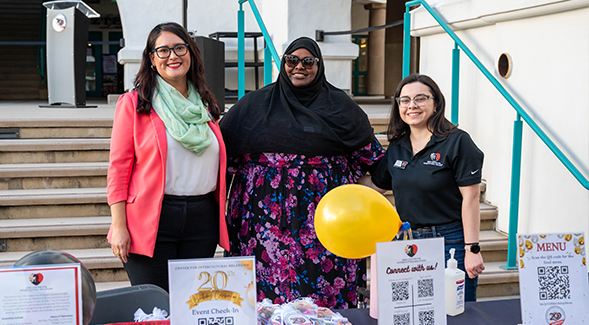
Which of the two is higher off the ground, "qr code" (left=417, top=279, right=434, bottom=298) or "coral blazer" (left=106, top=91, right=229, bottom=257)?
"coral blazer" (left=106, top=91, right=229, bottom=257)

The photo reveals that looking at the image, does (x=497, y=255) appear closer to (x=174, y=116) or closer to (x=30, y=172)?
(x=174, y=116)

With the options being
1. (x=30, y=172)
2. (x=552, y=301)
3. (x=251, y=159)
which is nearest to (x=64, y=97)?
(x=30, y=172)

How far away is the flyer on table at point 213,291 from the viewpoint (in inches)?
41.9

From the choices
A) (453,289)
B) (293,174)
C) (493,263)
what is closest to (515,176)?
(493,263)

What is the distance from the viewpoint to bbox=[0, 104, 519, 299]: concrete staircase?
321cm

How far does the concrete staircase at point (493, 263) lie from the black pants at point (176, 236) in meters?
1.68

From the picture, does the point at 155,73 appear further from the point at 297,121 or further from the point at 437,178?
the point at 437,178

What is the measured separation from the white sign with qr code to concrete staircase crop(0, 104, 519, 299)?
2.05 m

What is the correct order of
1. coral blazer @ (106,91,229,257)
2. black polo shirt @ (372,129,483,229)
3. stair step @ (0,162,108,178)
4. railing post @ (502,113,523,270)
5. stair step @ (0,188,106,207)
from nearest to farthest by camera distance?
coral blazer @ (106,91,229,257) → black polo shirt @ (372,129,483,229) → railing post @ (502,113,523,270) → stair step @ (0,188,106,207) → stair step @ (0,162,108,178)

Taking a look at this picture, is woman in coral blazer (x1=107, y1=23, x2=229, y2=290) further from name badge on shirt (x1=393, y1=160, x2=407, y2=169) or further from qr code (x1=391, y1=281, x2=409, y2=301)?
qr code (x1=391, y1=281, x2=409, y2=301)

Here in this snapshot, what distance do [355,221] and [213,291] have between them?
36 cm

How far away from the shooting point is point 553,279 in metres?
1.22

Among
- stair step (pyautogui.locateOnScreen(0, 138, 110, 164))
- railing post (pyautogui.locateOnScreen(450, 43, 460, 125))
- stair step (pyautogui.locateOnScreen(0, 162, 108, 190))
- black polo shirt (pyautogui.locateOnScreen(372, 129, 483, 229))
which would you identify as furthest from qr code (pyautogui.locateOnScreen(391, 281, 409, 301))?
stair step (pyautogui.locateOnScreen(0, 138, 110, 164))

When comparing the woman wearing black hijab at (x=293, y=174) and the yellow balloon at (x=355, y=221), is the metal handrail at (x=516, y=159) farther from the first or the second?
the yellow balloon at (x=355, y=221)
